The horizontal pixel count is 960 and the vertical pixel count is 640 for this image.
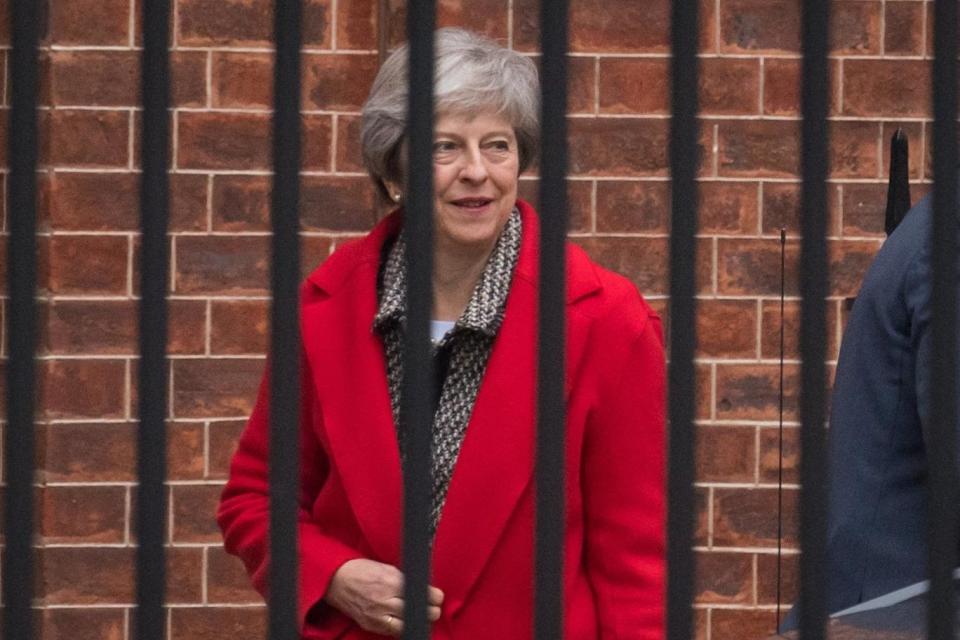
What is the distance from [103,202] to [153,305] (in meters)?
3.05

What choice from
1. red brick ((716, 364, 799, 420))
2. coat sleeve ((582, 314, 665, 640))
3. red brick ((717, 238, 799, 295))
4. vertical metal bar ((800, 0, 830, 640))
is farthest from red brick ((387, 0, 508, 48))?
vertical metal bar ((800, 0, 830, 640))

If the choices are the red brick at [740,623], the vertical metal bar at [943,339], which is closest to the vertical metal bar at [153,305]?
the vertical metal bar at [943,339]

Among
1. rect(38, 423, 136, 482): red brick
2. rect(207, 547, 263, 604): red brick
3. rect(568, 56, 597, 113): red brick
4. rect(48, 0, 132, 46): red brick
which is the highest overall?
rect(48, 0, 132, 46): red brick

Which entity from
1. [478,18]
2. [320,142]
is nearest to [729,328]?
[478,18]

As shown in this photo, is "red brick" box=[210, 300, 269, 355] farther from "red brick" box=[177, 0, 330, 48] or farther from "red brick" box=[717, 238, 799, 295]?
"red brick" box=[717, 238, 799, 295]

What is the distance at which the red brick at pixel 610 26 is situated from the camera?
4539 mm

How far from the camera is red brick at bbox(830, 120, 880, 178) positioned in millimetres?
4594

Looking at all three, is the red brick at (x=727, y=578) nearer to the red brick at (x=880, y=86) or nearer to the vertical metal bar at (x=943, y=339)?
the red brick at (x=880, y=86)

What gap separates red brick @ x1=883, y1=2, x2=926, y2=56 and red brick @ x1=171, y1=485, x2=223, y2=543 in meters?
1.80

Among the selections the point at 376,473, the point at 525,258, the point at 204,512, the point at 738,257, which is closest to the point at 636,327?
the point at 525,258

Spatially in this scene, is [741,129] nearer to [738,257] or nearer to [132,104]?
[738,257]

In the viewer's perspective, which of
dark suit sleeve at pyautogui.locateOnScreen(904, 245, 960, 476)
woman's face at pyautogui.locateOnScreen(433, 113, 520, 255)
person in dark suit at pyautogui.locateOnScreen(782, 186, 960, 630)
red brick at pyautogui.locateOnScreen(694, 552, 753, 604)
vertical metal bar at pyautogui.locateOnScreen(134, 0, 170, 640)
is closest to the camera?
vertical metal bar at pyautogui.locateOnScreen(134, 0, 170, 640)

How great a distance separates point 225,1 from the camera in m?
4.55

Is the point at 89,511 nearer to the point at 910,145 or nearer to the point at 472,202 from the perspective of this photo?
the point at 472,202
